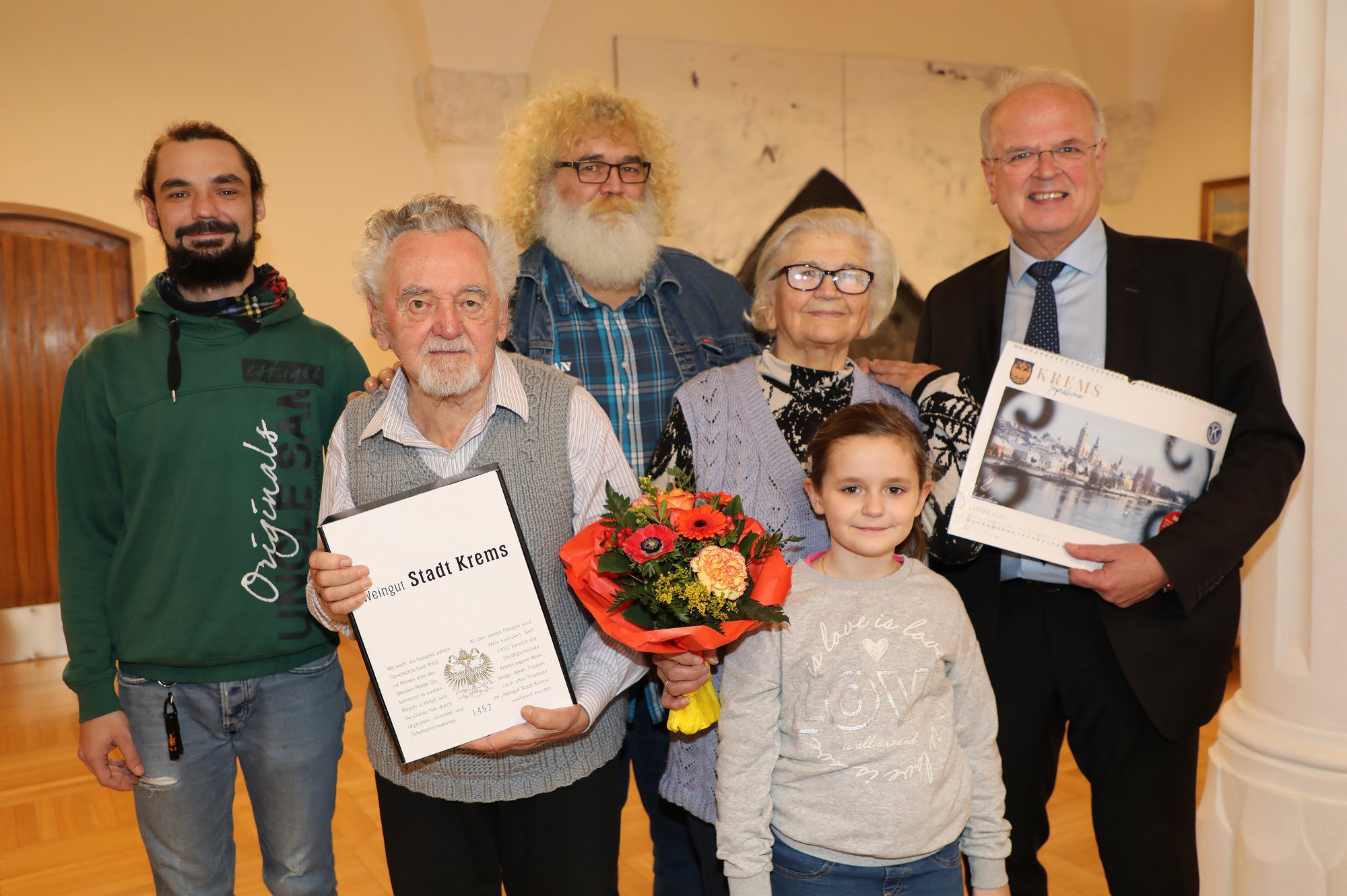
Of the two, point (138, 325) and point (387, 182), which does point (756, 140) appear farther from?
point (138, 325)

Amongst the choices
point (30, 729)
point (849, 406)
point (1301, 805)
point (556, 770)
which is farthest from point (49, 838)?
point (1301, 805)

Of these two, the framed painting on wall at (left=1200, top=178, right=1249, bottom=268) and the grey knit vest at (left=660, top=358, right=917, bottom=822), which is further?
the framed painting on wall at (left=1200, top=178, right=1249, bottom=268)

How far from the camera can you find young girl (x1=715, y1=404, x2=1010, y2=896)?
1.87 meters

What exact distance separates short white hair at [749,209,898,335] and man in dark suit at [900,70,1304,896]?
0.31 meters

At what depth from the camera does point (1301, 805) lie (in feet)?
8.54

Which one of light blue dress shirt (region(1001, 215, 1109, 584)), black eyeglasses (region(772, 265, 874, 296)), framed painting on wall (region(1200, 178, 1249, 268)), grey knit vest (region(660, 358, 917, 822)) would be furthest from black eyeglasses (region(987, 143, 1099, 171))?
framed painting on wall (region(1200, 178, 1249, 268))

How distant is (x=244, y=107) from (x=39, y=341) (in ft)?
6.95

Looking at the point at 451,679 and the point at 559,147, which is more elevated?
the point at 559,147

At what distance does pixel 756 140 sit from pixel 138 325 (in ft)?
19.3

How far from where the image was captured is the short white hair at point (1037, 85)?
2.50 metres

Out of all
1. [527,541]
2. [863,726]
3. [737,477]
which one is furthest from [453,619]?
[863,726]

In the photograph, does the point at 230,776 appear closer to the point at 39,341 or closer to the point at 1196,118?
the point at 39,341

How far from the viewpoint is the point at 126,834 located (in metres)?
4.18

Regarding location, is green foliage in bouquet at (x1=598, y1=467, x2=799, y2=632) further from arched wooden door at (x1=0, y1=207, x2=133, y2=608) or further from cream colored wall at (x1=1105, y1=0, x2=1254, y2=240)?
cream colored wall at (x1=1105, y1=0, x2=1254, y2=240)
